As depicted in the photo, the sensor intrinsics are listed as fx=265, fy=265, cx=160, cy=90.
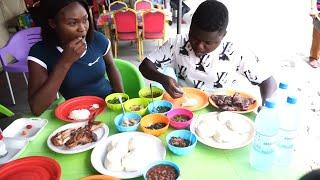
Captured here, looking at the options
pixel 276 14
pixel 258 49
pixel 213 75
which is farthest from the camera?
pixel 276 14

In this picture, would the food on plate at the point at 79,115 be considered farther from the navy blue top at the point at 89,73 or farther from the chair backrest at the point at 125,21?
the chair backrest at the point at 125,21

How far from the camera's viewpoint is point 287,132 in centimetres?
100

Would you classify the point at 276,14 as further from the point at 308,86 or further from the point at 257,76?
the point at 257,76

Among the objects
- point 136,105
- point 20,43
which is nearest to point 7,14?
point 20,43

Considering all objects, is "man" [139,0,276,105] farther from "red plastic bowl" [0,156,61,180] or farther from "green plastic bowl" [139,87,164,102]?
"red plastic bowl" [0,156,61,180]

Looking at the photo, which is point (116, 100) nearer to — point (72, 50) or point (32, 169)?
point (72, 50)

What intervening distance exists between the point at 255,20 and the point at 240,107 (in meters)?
5.69

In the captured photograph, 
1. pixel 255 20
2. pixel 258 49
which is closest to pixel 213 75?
pixel 258 49

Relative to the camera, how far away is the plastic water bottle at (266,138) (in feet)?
3.19

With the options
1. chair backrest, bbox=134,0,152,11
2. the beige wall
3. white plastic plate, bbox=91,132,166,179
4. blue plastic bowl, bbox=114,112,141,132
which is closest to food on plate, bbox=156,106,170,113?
blue plastic bowl, bbox=114,112,141,132

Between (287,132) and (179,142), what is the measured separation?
0.43 meters

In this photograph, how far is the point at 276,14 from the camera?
22.8 feet

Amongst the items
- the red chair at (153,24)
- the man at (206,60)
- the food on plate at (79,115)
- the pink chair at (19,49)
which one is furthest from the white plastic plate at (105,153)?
the red chair at (153,24)

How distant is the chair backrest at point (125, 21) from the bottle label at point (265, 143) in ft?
12.3
